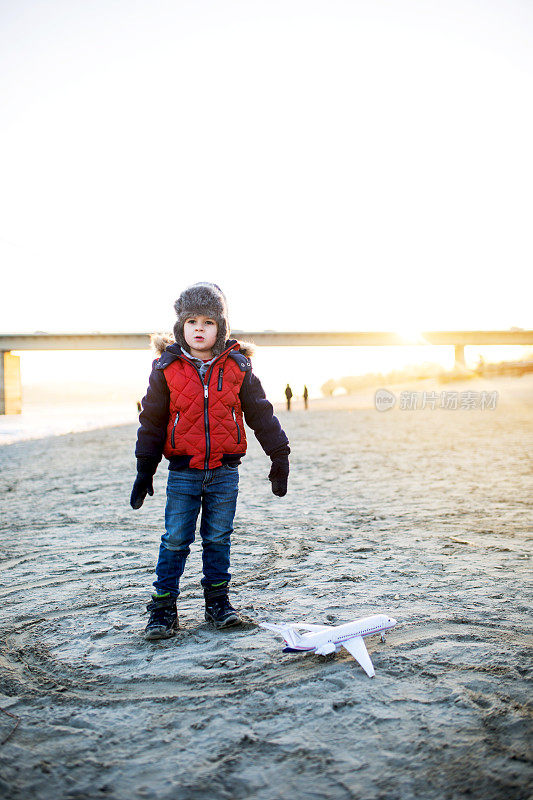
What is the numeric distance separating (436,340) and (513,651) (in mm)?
60439

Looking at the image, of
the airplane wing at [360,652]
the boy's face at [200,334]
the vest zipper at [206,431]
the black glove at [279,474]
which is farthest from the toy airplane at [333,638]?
the boy's face at [200,334]

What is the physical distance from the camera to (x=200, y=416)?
3375 millimetres

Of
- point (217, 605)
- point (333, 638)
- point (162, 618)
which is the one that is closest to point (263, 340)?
point (217, 605)

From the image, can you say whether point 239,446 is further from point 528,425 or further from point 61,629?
point 528,425

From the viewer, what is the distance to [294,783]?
201cm

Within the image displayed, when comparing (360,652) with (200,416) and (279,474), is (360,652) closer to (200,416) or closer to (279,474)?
(279,474)

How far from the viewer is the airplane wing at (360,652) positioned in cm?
276

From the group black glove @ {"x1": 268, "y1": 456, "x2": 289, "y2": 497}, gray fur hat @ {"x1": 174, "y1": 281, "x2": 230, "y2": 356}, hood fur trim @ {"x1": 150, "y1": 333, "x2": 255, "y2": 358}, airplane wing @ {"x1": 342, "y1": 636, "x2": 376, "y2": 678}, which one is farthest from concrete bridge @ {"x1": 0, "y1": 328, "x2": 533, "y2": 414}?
airplane wing @ {"x1": 342, "y1": 636, "x2": 376, "y2": 678}

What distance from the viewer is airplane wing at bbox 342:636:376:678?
2.76m

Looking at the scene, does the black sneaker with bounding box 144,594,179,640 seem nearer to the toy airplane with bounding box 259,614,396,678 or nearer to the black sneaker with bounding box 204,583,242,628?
the black sneaker with bounding box 204,583,242,628

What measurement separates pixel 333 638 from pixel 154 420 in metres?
1.62

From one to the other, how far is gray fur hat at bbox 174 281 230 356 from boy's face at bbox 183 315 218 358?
0.03 metres

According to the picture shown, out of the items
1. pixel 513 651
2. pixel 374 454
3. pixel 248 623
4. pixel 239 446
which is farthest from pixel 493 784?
pixel 374 454

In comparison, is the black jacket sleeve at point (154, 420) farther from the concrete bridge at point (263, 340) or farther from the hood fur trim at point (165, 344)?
the concrete bridge at point (263, 340)
